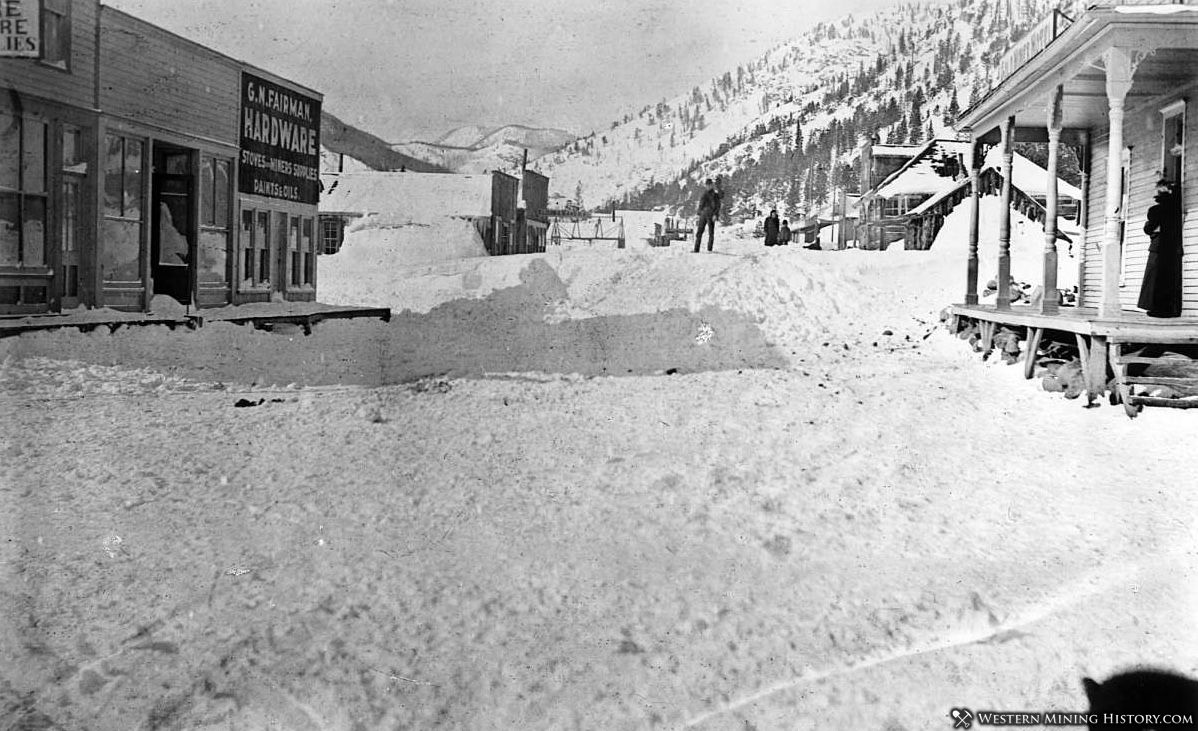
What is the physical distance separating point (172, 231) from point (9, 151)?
351 cm

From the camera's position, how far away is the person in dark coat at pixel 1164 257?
32.0 ft

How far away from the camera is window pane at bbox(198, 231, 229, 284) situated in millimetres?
12961

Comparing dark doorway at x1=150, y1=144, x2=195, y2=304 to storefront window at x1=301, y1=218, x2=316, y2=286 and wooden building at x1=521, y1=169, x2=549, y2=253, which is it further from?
wooden building at x1=521, y1=169, x2=549, y2=253

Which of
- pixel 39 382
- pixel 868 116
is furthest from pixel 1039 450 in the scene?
pixel 39 382

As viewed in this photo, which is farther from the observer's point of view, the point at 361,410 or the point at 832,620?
the point at 361,410

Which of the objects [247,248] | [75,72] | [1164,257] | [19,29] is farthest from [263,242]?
[1164,257]

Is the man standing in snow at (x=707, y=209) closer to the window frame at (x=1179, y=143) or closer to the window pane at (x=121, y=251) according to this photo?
the window frame at (x=1179, y=143)

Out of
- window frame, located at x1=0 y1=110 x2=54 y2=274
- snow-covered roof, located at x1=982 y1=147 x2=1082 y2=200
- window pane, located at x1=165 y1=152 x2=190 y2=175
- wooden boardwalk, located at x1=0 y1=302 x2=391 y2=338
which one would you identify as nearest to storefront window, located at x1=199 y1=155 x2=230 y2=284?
window pane, located at x1=165 y1=152 x2=190 y2=175

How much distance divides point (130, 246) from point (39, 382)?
14.8ft

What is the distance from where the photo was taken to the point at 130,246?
11.4m

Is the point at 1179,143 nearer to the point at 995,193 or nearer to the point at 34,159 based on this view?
the point at 34,159

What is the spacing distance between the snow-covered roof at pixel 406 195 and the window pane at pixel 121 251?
11.7 m

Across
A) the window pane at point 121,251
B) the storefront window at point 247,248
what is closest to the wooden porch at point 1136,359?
the window pane at point 121,251

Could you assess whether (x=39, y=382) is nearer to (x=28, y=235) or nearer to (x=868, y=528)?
(x=28, y=235)
